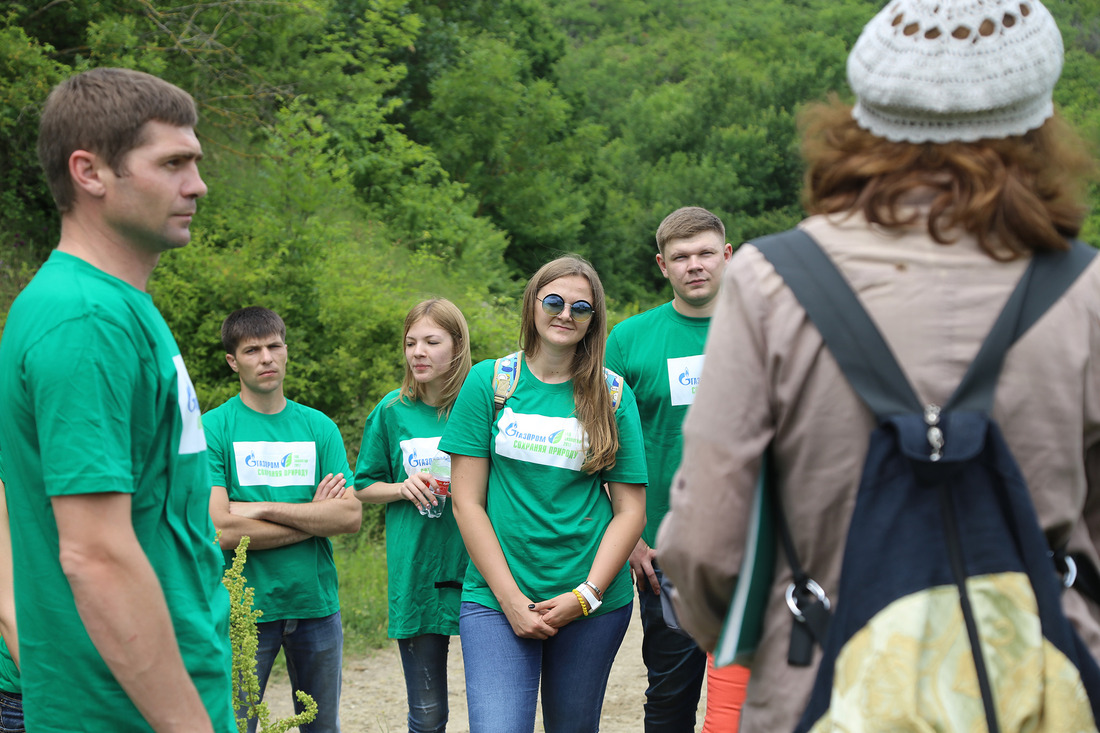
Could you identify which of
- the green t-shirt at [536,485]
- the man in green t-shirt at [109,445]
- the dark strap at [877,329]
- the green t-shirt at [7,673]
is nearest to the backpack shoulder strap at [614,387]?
the green t-shirt at [536,485]

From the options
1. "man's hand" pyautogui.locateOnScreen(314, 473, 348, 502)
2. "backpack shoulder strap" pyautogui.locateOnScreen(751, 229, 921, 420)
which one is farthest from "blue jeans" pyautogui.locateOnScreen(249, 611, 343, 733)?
"backpack shoulder strap" pyautogui.locateOnScreen(751, 229, 921, 420)

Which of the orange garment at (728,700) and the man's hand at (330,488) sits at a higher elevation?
the man's hand at (330,488)

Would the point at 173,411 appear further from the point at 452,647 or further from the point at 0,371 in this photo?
the point at 452,647

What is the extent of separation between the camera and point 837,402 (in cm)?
151

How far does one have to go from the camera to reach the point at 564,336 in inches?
151

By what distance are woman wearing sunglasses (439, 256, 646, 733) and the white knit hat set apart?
2.27m

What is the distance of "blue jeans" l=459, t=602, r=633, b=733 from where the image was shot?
350 centimetres

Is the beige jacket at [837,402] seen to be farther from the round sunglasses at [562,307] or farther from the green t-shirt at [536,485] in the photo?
the round sunglasses at [562,307]

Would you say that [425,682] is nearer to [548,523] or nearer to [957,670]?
[548,523]

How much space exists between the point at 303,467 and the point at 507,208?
1817 cm

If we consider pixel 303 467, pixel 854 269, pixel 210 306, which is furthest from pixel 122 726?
pixel 210 306

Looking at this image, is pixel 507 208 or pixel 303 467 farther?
pixel 507 208

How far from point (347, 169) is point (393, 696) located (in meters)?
8.10

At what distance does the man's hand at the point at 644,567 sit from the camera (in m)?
4.37
